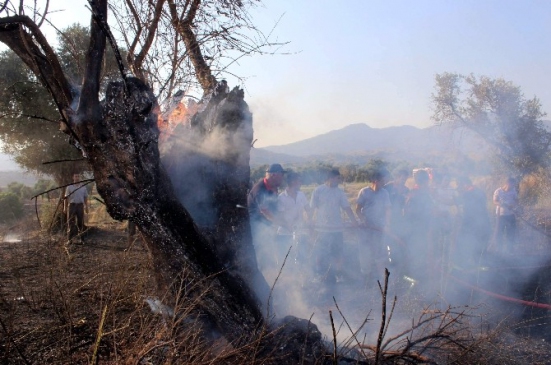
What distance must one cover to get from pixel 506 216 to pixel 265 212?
5967 mm

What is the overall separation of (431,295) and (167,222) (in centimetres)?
494

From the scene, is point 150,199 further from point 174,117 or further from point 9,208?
point 9,208

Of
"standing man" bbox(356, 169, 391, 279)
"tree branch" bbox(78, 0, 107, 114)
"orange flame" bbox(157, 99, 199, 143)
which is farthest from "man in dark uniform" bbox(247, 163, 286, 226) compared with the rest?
"tree branch" bbox(78, 0, 107, 114)

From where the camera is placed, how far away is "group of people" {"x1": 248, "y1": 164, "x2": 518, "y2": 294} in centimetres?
708

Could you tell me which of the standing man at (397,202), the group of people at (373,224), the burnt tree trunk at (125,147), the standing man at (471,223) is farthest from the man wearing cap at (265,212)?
the standing man at (471,223)

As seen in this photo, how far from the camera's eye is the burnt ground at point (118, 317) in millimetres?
2936

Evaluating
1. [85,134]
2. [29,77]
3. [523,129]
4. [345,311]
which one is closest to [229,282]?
[85,134]

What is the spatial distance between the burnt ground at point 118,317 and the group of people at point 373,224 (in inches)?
25.3

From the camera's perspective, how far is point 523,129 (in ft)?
54.7

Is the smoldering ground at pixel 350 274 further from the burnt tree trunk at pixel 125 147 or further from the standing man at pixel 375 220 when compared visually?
the burnt tree trunk at pixel 125 147

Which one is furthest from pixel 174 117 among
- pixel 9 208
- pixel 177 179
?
pixel 9 208

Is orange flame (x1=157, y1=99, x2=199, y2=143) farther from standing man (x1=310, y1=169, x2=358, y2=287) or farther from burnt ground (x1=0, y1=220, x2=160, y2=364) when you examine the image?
standing man (x1=310, y1=169, x2=358, y2=287)

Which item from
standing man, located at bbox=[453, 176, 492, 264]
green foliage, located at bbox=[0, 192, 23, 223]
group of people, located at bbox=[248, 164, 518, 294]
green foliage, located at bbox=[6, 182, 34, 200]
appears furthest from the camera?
green foliage, located at bbox=[6, 182, 34, 200]

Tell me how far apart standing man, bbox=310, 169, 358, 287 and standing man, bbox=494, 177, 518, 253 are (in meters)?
4.04
